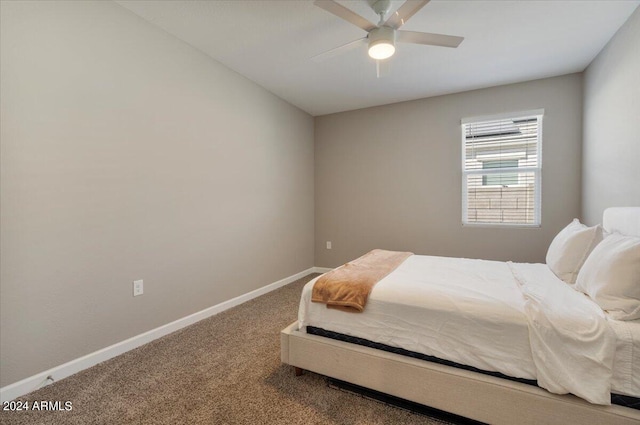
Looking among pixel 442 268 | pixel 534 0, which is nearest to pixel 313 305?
pixel 442 268

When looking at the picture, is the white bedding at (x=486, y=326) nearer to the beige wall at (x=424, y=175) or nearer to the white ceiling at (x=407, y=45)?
the beige wall at (x=424, y=175)

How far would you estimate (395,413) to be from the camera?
1571mm

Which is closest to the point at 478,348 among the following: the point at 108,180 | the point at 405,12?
the point at 405,12

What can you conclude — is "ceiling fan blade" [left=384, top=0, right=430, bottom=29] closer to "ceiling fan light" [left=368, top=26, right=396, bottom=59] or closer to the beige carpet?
"ceiling fan light" [left=368, top=26, right=396, bottom=59]

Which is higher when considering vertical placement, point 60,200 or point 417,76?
point 417,76

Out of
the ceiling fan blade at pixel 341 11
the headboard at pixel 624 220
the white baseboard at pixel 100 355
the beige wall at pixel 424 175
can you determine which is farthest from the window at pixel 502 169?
the white baseboard at pixel 100 355

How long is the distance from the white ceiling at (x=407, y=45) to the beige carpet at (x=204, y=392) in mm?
2685

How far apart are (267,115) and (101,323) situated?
9.39 ft

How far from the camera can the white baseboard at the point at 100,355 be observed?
1722 millimetres

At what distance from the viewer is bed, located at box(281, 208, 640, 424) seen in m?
1.24

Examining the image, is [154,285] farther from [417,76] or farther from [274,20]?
[417,76]

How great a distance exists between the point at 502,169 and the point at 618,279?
2586mm

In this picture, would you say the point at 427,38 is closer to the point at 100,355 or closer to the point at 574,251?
the point at 574,251

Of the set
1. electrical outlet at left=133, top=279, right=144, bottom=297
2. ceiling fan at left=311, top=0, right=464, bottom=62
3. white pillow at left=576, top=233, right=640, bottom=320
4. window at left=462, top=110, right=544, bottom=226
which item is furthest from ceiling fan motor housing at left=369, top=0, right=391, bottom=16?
electrical outlet at left=133, top=279, right=144, bottom=297
